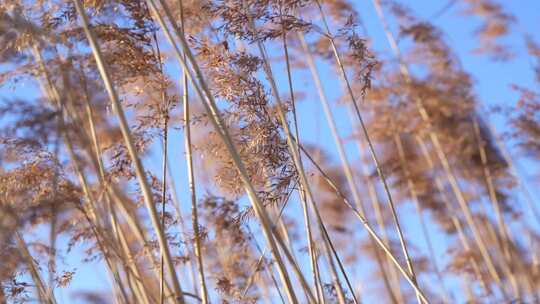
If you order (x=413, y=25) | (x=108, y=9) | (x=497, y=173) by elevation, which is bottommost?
(x=108, y=9)

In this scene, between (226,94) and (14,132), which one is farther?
(226,94)

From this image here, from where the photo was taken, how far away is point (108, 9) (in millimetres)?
2973

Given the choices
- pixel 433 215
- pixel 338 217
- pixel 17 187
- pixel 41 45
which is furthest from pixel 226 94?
pixel 433 215

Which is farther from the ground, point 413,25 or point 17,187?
point 413,25

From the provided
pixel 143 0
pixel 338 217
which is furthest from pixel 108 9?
pixel 338 217

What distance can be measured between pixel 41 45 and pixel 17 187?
26.1 inches

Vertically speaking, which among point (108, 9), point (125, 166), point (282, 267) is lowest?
point (282, 267)

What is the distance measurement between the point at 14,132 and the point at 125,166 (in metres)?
0.61

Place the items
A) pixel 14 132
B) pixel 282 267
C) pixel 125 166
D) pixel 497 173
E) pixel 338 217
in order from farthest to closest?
pixel 338 217 → pixel 497 173 → pixel 125 166 → pixel 14 132 → pixel 282 267

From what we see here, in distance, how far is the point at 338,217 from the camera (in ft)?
28.7

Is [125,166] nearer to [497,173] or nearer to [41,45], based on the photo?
[41,45]

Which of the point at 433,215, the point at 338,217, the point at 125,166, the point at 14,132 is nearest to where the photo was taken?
the point at 14,132

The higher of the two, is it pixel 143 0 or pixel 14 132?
pixel 143 0

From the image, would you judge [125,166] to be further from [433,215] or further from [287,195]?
[433,215]
